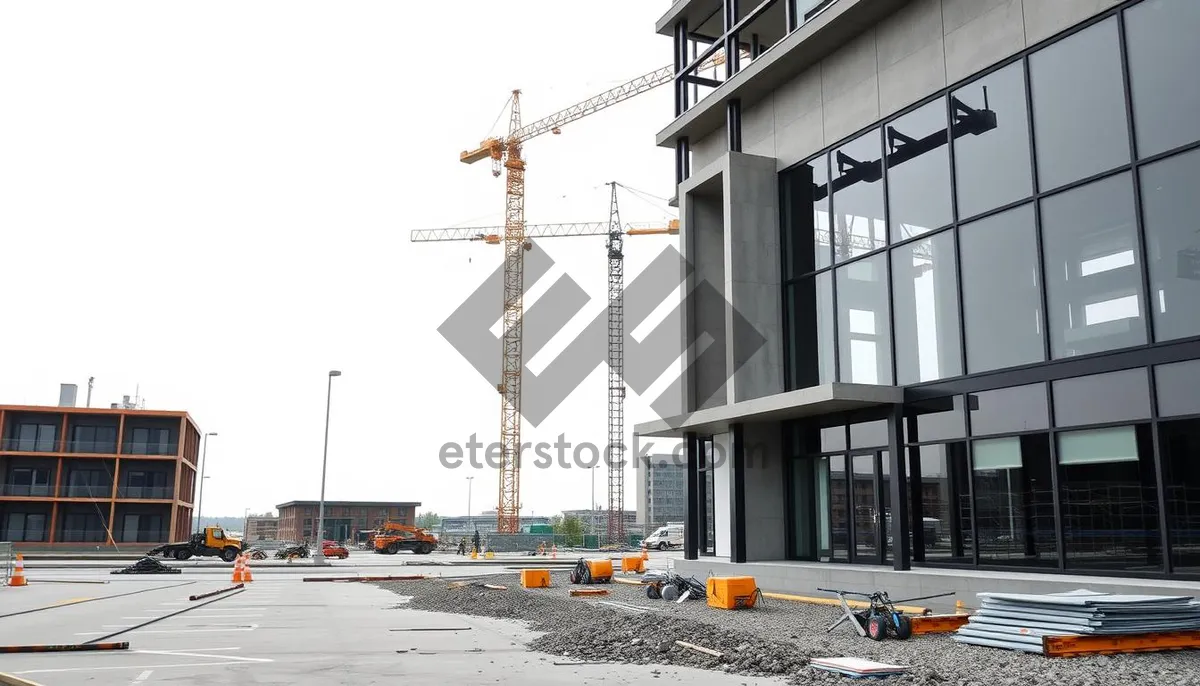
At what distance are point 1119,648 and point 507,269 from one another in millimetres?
85040

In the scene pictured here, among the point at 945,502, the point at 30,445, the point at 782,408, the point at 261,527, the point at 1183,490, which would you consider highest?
the point at 30,445

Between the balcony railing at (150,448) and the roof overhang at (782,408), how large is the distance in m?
55.4

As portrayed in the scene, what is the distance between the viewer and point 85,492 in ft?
221

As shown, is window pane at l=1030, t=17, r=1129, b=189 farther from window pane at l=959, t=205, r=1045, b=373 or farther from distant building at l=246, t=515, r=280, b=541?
distant building at l=246, t=515, r=280, b=541

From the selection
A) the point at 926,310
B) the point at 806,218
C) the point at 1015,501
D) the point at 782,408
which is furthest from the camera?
the point at 806,218

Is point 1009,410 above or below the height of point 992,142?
below

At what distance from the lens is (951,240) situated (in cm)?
1941

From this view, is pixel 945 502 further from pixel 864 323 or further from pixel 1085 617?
pixel 1085 617

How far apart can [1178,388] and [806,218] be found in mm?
11248

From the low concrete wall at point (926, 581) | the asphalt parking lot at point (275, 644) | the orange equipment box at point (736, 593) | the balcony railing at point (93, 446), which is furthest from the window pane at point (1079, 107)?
the balcony railing at point (93, 446)

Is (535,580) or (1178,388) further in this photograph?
(535,580)

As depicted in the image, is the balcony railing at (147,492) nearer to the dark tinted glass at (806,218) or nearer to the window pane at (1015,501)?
the dark tinted glass at (806,218)

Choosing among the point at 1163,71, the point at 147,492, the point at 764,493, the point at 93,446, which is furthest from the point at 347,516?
the point at 1163,71

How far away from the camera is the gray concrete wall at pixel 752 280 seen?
24203 mm
